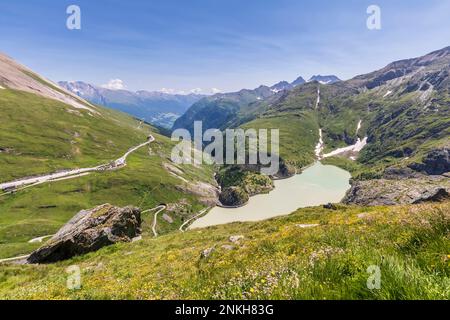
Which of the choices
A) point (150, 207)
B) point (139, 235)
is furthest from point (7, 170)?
point (139, 235)

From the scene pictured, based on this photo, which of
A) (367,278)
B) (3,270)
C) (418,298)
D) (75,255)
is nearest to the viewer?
(418,298)

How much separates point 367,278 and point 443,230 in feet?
8.71

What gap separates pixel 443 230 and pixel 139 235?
3829 centimetres

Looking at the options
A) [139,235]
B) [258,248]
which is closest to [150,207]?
[139,235]

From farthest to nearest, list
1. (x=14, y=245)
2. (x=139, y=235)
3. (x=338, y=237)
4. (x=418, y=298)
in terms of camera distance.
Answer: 1. (x=14, y=245)
2. (x=139, y=235)
3. (x=338, y=237)
4. (x=418, y=298)

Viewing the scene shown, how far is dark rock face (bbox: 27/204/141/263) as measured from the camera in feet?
98.1

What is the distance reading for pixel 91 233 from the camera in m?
31.8

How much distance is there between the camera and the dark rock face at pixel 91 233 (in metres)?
29.9

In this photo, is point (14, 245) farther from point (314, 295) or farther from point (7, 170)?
point (314, 295)

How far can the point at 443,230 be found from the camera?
598cm

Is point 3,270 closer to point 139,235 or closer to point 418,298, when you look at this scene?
point 139,235
